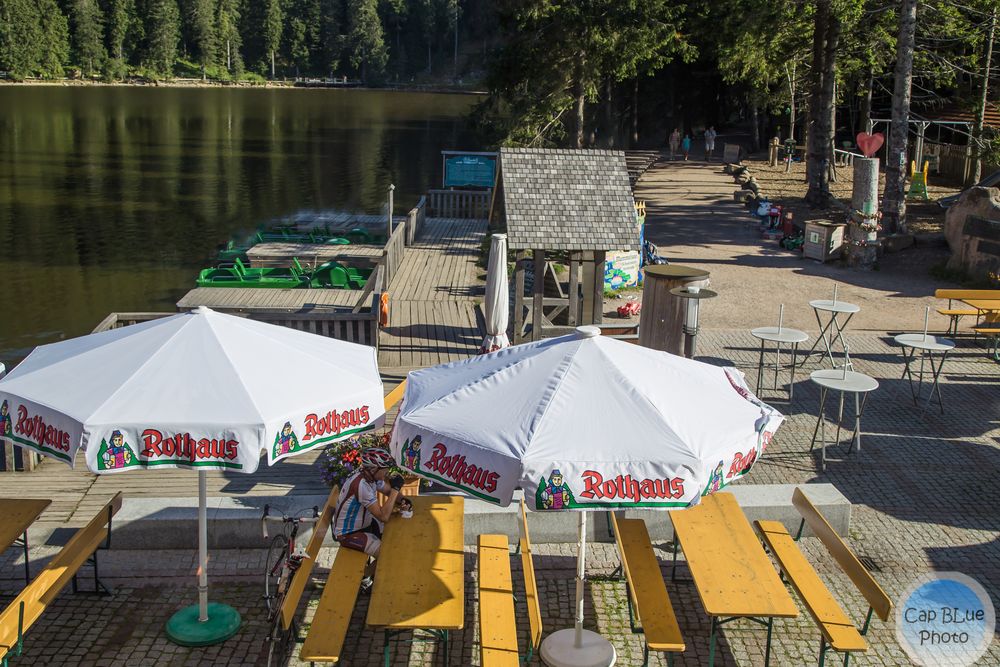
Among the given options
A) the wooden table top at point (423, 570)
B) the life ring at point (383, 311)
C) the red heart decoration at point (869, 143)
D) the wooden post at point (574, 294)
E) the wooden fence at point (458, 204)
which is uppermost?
the red heart decoration at point (869, 143)

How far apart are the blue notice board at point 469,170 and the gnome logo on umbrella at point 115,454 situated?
82.1 feet

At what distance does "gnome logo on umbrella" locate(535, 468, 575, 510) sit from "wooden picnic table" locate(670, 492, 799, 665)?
1.73 metres

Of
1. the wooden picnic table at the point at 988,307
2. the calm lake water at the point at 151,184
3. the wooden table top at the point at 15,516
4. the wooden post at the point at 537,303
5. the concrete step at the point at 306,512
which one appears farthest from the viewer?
the calm lake water at the point at 151,184

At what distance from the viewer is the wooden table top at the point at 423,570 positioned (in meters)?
7.05

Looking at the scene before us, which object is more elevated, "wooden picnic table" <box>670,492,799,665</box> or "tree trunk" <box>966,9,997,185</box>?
"tree trunk" <box>966,9,997,185</box>

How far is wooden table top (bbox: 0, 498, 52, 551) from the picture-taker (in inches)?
313

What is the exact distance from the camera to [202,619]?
791 centimetres

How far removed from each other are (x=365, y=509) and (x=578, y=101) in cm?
2749

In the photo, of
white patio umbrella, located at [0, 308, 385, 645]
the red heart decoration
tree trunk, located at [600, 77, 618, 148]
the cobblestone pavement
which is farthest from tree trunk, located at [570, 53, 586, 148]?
white patio umbrella, located at [0, 308, 385, 645]

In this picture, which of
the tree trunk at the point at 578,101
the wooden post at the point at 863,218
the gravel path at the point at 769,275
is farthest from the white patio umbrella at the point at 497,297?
the tree trunk at the point at 578,101

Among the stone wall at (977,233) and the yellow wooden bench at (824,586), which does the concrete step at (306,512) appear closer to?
the yellow wooden bench at (824,586)

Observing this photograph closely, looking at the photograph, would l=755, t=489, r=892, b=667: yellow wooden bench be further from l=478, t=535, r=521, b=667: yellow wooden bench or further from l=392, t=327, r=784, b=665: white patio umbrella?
l=478, t=535, r=521, b=667: yellow wooden bench

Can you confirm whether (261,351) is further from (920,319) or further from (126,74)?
(126,74)

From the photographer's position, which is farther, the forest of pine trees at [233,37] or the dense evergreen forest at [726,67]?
the forest of pine trees at [233,37]
